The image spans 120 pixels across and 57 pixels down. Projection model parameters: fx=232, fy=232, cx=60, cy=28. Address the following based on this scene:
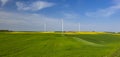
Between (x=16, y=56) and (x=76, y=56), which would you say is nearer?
(x=16, y=56)

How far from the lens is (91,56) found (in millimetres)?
34094

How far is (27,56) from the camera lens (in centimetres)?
3162

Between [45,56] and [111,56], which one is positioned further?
[111,56]

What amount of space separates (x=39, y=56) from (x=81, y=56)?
20.1 ft

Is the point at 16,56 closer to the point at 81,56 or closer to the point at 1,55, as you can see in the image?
the point at 1,55

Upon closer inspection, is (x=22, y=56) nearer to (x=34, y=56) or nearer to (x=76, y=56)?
(x=34, y=56)

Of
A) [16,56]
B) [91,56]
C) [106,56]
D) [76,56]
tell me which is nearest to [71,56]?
[76,56]

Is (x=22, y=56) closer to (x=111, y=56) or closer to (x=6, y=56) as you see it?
(x=6, y=56)

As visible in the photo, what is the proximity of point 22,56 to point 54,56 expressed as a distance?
4442mm

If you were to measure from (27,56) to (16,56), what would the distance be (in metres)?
1.54

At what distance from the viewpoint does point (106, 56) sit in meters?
34.1

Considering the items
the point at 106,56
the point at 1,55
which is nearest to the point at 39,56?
the point at 1,55

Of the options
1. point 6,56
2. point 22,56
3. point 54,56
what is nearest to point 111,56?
point 54,56

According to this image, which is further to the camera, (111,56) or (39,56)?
(111,56)
